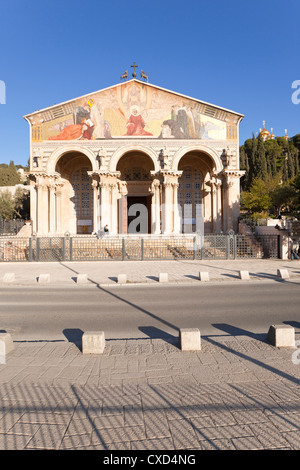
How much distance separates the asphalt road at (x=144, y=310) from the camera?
5.65 meters

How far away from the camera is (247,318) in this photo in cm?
630

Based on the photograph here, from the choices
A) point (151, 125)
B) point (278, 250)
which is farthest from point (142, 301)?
point (151, 125)

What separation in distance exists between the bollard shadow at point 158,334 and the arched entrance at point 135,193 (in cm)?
2193

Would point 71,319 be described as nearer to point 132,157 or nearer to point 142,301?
point 142,301

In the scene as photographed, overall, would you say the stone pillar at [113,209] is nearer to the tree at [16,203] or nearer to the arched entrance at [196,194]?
the arched entrance at [196,194]

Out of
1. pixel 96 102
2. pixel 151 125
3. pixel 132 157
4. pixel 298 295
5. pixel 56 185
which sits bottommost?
pixel 298 295

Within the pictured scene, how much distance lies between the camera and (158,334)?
5.36m

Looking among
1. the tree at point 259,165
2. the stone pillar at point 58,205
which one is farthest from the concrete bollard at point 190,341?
the tree at point 259,165

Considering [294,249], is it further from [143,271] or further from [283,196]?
[283,196]

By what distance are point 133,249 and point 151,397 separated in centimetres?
1488

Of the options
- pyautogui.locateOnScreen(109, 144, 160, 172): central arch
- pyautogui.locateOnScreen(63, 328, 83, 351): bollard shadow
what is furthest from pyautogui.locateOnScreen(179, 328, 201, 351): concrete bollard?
pyautogui.locateOnScreen(109, 144, 160, 172): central arch

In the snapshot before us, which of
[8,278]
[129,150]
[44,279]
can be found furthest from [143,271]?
[129,150]
